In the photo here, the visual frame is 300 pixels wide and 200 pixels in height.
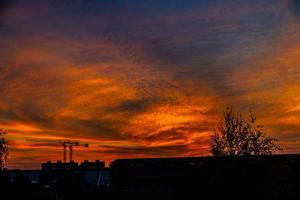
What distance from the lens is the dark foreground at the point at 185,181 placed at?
824 inches

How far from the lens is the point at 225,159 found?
22.5 meters

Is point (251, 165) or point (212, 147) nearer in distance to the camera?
point (251, 165)

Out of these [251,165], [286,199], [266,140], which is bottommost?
[286,199]

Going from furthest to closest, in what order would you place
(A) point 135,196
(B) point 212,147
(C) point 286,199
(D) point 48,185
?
(B) point 212,147, (D) point 48,185, (A) point 135,196, (C) point 286,199

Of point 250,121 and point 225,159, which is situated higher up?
point 250,121

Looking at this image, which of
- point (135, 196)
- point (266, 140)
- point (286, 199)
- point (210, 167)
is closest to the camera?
point (286, 199)

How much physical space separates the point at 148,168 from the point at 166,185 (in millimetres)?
1173

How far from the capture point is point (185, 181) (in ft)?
76.2

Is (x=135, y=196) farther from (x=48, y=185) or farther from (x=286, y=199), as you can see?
(x=48, y=185)

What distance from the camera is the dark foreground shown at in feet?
68.7

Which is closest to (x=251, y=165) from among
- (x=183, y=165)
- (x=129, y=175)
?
(x=183, y=165)

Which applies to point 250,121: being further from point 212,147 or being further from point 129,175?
point 129,175

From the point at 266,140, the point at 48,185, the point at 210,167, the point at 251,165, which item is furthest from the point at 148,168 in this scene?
the point at 266,140

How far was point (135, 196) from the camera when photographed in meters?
25.8
